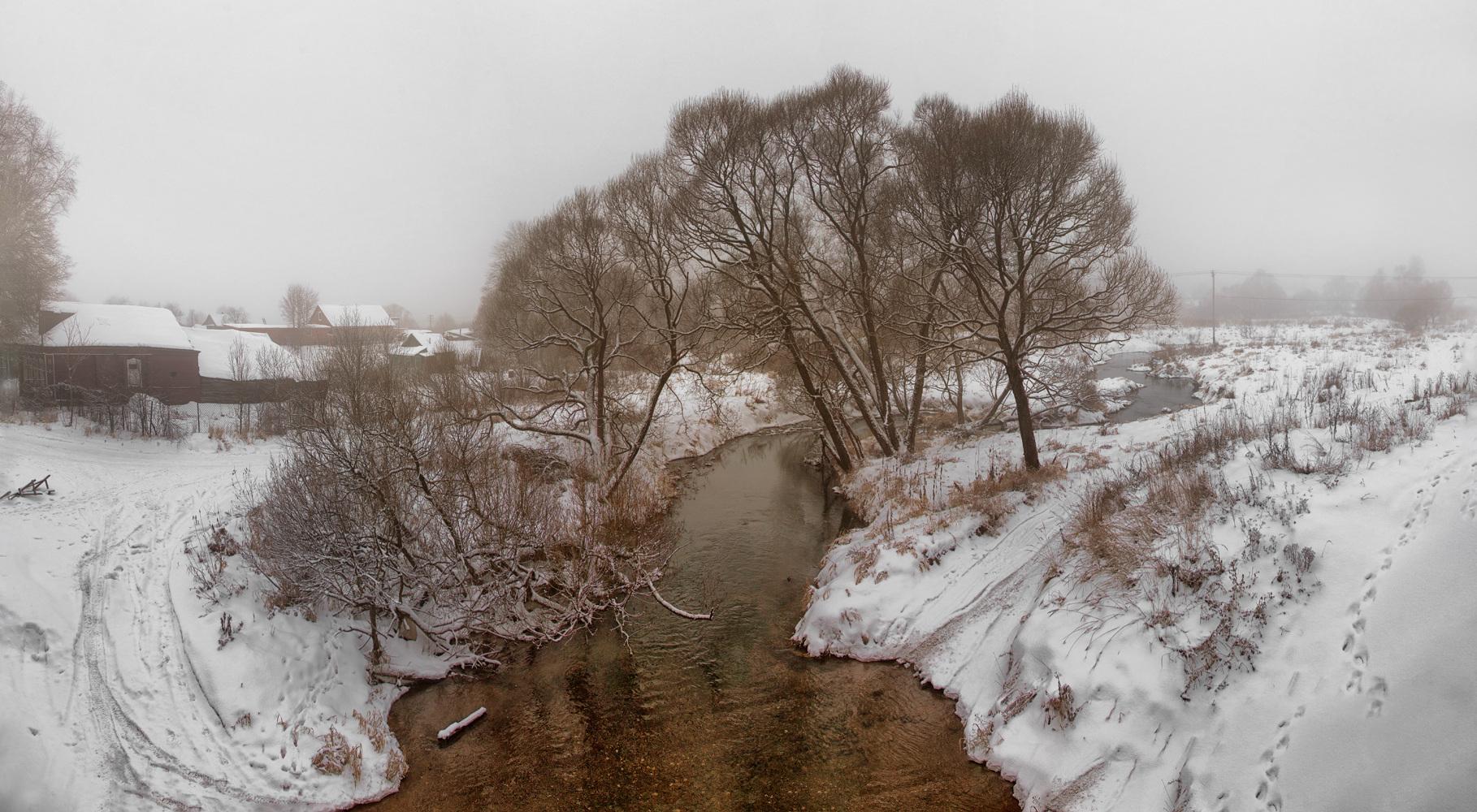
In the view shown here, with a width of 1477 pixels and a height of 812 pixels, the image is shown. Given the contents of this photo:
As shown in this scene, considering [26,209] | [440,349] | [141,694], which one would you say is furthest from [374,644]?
[440,349]

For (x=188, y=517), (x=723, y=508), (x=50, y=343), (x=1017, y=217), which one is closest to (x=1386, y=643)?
(x=1017, y=217)

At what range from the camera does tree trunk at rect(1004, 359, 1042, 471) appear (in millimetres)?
12688

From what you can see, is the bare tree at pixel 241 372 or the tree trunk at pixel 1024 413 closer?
the tree trunk at pixel 1024 413

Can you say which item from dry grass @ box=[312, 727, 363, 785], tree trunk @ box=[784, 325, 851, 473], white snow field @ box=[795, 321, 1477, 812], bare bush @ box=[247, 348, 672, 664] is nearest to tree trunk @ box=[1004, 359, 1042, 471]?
white snow field @ box=[795, 321, 1477, 812]

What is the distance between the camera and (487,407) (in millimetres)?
19609

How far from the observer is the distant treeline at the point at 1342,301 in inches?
470

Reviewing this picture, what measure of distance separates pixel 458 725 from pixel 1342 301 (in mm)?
30357

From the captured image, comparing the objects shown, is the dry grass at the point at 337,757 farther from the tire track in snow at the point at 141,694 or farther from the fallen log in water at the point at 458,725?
the fallen log in water at the point at 458,725

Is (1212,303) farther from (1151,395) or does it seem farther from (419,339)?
(419,339)

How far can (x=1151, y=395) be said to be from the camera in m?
28.8

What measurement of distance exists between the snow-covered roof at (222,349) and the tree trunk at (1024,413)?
29045 mm

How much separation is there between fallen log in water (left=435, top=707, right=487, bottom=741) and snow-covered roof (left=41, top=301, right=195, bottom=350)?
28.2m

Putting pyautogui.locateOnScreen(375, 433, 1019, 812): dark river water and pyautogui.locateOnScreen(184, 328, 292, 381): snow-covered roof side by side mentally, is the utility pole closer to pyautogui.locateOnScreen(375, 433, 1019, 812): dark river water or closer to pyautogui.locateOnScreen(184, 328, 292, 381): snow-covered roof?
pyautogui.locateOnScreen(375, 433, 1019, 812): dark river water


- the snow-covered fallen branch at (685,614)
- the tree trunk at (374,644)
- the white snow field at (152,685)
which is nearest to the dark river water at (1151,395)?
the snow-covered fallen branch at (685,614)
